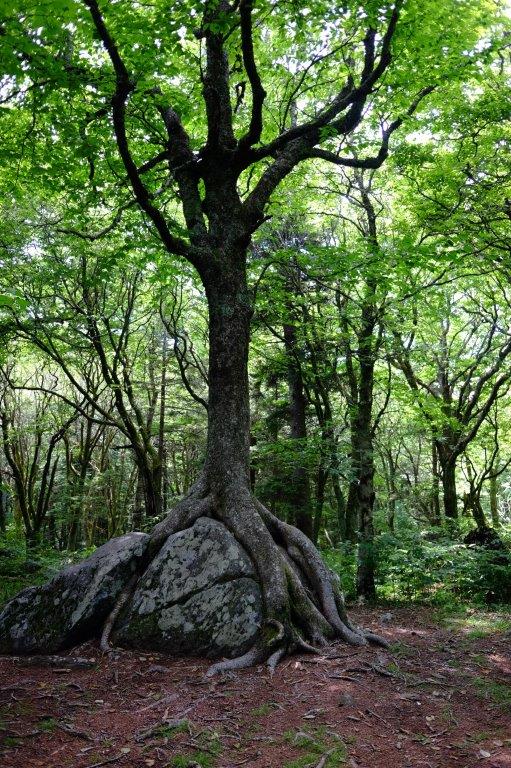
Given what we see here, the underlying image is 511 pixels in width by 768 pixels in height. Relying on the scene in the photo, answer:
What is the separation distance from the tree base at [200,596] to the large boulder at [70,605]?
1 centimetres

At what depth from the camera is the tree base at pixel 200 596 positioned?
597 centimetres

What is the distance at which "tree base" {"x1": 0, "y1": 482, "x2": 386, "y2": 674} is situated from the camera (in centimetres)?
597

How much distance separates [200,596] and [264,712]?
177cm

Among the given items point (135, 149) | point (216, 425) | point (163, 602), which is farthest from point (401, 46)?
point (163, 602)

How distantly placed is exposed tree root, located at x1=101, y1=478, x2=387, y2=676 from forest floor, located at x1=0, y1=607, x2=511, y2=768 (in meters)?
0.24

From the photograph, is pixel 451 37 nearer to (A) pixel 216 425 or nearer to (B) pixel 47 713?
(A) pixel 216 425

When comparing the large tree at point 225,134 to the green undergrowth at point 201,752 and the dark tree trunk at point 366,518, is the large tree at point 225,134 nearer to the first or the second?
the green undergrowth at point 201,752

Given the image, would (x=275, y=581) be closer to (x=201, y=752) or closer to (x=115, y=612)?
(x=115, y=612)

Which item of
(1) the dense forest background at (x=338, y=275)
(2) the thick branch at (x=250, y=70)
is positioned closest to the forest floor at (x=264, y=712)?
(1) the dense forest background at (x=338, y=275)

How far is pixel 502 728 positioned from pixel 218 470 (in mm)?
4152

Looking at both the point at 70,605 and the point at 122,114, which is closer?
the point at 122,114

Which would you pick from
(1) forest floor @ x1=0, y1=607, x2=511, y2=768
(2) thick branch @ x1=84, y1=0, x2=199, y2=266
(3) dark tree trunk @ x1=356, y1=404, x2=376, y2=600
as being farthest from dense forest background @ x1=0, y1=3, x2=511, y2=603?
(1) forest floor @ x1=0, y1=607, x2=511, y2=768

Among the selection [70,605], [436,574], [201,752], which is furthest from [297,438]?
[201,752]

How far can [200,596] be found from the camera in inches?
244
